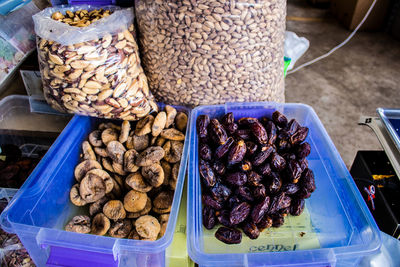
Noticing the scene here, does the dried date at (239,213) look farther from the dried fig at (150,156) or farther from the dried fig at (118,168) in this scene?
the dried fig at (118,168)

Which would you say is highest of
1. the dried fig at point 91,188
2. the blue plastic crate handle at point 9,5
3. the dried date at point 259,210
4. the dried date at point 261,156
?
the blue plastic crate handle at point 9,5

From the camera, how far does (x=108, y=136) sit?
110cm

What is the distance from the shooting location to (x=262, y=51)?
1.08 metres

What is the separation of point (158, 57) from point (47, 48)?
1.20ft

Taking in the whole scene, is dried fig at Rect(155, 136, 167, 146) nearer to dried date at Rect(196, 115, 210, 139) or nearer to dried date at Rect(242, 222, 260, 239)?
dried date at Rect(196, 115, 210, 139)

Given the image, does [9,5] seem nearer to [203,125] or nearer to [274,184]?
[203,125]

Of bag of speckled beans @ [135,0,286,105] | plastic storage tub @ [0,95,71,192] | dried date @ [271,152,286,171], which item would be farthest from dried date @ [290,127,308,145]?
plastic storage tub @ [0,95,71,192]

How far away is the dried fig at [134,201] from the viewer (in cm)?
96

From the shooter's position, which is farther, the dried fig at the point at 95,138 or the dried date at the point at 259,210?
the dried fig at the point at 95,138

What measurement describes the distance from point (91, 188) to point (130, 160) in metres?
0.15

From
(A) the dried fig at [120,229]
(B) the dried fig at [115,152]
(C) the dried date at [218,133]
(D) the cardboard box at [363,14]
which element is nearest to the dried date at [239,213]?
(C) the dried date at [218,133]

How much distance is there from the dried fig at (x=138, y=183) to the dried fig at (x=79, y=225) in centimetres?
17

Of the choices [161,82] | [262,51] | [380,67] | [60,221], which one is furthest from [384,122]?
[380,67]

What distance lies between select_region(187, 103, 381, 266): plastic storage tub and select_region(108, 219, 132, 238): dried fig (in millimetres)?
219
